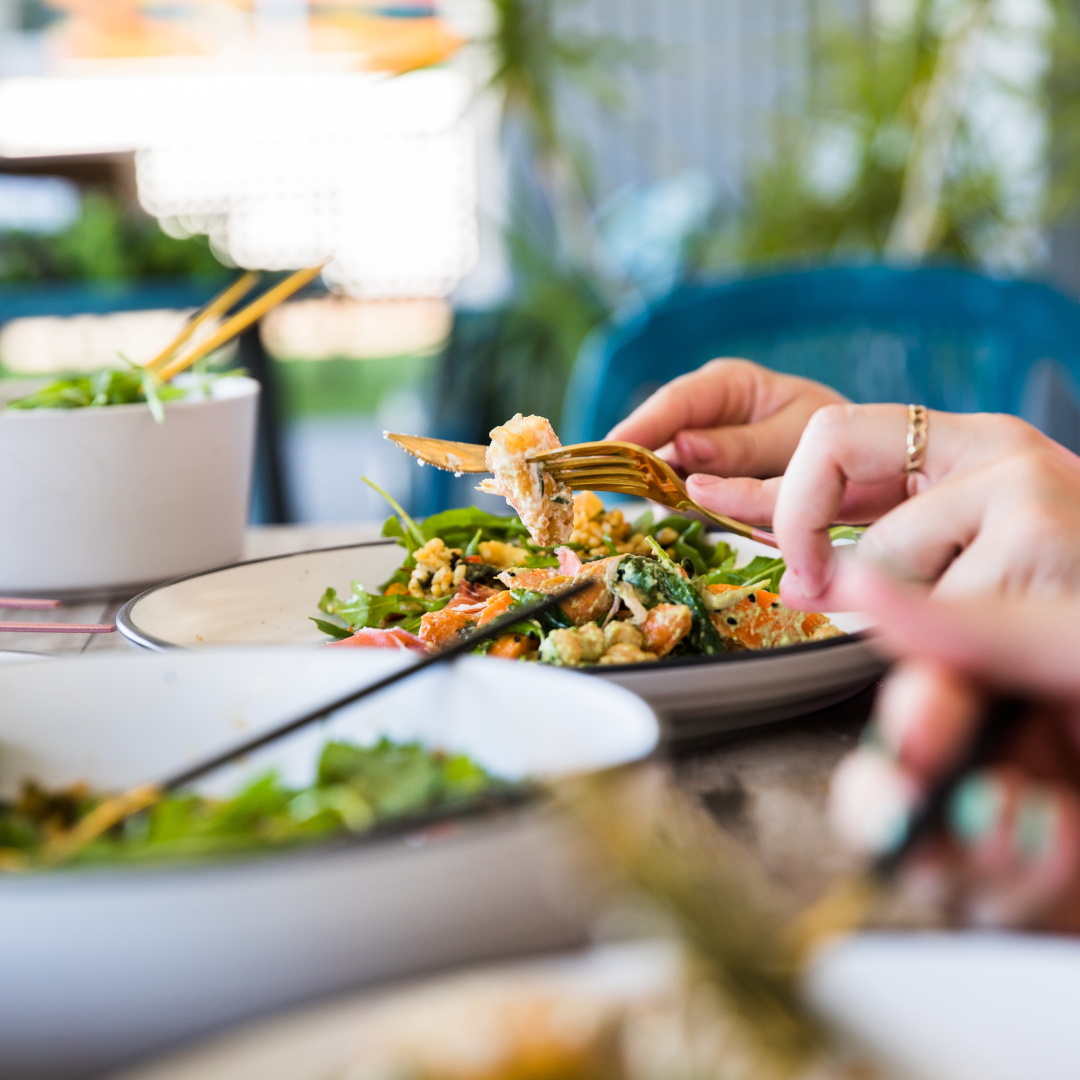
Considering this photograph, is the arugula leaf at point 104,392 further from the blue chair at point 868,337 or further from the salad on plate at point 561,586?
the blue chair at point 868,337

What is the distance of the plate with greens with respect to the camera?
62 centimetres

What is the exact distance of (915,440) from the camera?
0.64 metres

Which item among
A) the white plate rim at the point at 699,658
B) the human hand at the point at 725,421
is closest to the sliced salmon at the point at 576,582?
the white plate rim at the point at 699,658

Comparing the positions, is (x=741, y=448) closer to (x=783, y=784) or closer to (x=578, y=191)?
(x=783, y=784)

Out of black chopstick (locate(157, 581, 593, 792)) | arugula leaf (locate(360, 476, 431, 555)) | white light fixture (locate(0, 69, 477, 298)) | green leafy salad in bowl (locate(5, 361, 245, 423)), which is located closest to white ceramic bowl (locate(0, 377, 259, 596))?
green leafy salad in bowl (locate(5, 361, 245, 423))

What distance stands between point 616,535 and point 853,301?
47.0 inches

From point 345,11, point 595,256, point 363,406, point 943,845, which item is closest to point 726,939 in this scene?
point 943,845

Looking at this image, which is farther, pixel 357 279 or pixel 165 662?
pixel 357 279

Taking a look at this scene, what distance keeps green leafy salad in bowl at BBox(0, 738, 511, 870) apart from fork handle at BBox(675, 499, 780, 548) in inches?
14.7

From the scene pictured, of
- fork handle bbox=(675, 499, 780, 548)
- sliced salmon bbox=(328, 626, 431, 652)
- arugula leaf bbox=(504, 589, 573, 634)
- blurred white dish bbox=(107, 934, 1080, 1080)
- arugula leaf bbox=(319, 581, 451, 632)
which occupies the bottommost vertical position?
arugula leaf bbox=(319, 581, 451, 632)

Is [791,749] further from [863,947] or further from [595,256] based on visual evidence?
[595,256]

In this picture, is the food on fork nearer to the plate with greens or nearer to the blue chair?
the plate with greens

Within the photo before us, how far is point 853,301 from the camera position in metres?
2.00

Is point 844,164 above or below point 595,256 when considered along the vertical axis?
above
